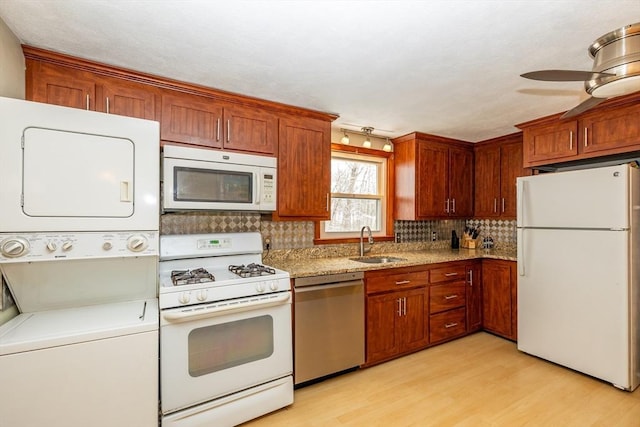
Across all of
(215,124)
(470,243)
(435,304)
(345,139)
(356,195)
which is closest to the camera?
(215,124)

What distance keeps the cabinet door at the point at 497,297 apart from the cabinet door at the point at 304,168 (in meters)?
2.03

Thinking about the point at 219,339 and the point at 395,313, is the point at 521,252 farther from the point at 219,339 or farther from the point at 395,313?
the point at 219,339

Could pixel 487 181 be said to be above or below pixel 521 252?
above

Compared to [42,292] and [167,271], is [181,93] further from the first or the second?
[42,292]

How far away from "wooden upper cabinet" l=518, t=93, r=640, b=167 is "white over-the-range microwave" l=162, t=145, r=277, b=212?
8.61 ft

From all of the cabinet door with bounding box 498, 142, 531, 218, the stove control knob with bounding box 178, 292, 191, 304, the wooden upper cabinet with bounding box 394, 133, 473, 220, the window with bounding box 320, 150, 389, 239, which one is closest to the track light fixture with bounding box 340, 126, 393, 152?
the window with bounding box 320, 150, 389, 239

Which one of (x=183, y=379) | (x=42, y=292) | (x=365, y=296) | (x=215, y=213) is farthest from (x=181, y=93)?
(x=365, y=296)

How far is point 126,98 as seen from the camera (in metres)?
2.14

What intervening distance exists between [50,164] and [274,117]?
1590mm

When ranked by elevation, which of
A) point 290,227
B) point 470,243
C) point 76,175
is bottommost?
point 470,243

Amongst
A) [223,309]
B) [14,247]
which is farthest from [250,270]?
[14,247]

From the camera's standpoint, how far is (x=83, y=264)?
177cm

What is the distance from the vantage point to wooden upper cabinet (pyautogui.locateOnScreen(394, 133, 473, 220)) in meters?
3.66

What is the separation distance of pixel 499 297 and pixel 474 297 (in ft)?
0.82
